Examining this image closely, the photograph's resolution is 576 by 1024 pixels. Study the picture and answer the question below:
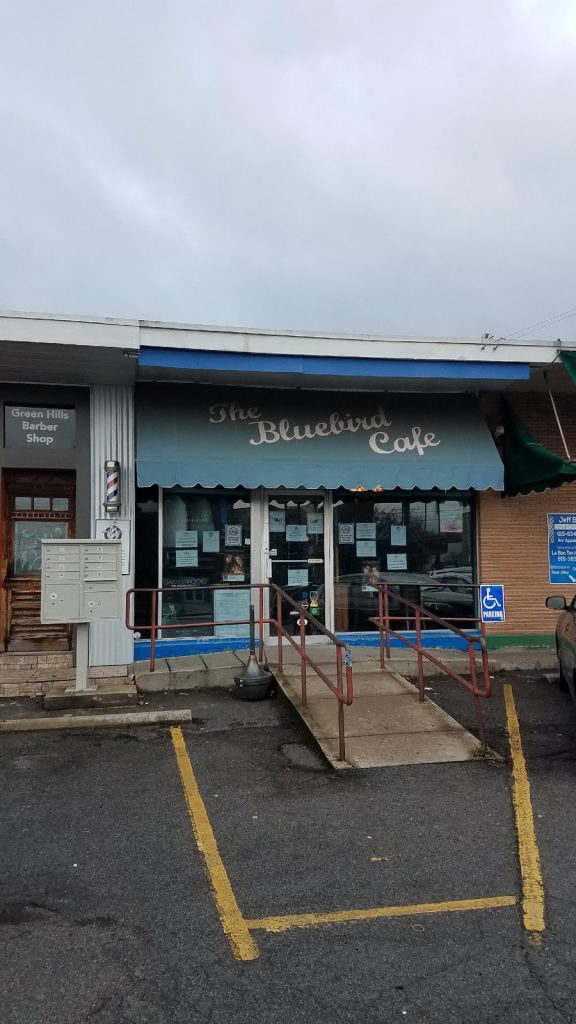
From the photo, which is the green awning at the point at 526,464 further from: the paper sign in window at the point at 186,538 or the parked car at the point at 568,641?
the paper sign in window at the point at 186,538

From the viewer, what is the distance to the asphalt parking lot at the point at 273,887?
3.04 meters

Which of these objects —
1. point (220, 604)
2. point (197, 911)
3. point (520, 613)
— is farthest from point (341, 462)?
point (197, 911)

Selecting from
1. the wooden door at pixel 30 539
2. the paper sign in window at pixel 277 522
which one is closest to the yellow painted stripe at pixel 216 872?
the wooden door at pixel 30 539

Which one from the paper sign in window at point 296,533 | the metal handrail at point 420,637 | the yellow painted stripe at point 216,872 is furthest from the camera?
the paper sign in window at point 296,533

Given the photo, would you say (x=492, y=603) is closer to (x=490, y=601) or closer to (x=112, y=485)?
(x=490, y=601)

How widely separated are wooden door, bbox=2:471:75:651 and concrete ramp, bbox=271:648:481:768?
132 inches

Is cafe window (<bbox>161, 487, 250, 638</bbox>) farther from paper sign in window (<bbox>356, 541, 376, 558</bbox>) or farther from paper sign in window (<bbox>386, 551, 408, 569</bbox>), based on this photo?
paper sign in window (<bbox>386, 551, 408, 569</bbox>)

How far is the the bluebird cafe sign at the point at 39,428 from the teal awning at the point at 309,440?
94 centimetres

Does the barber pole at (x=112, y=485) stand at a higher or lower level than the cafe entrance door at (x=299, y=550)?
higher

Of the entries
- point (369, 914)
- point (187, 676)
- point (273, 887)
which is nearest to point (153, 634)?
point (187, 676)

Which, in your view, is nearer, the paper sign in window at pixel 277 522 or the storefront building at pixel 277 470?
the storefront building at pixel 277 470

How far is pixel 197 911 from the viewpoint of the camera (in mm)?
3730

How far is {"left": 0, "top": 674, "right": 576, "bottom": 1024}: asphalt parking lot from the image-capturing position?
304cm

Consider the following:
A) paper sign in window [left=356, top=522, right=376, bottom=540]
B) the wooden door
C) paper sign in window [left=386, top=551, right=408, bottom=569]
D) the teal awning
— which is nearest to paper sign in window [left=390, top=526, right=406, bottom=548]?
paper sign in window [left=386, top=551, right=408, bottom=569]
